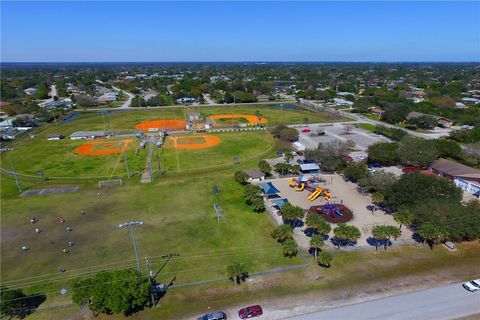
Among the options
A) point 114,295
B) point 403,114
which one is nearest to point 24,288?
point 114,295

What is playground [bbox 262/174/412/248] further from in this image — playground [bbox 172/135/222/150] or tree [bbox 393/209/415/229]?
playground [bbox 172/135/222/150]

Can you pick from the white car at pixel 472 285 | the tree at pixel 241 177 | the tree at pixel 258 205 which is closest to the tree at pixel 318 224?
the tree at pixel 258 205

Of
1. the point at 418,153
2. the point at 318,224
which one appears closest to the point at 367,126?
the point at 418,153

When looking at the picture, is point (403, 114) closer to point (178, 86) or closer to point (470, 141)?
point (470, 141)

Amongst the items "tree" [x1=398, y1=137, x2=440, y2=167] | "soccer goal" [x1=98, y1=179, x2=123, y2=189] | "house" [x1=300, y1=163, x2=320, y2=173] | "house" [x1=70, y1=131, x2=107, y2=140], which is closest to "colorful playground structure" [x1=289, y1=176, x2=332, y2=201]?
"house" [x1=300, y1=163, x2=320, y2=173]

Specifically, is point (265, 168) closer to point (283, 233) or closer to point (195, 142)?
point (283, 233)

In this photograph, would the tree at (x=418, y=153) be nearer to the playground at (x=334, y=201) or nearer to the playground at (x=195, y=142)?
the playground at (x=334, y=201)
